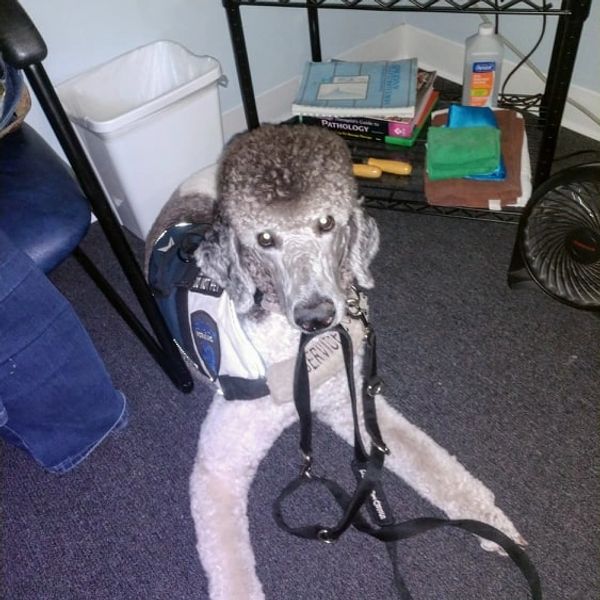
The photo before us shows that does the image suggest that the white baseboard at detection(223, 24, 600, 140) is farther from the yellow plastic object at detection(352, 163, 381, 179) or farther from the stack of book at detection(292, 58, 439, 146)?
the yellow plastic object at detection(352, 163, 381, 179)

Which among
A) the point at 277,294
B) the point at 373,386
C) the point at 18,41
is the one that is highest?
the point at 18,41

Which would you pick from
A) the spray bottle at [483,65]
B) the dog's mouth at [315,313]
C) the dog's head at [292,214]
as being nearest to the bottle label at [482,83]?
the spray bottle at [483,65]

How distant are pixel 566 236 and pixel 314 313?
77cm

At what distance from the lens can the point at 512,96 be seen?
201 centimetres

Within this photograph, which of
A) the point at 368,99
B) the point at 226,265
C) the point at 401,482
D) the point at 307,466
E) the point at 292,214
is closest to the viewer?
the point at 292,214

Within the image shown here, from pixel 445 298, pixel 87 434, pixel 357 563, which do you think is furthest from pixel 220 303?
pixel 445 298

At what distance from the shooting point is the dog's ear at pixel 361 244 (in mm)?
1186

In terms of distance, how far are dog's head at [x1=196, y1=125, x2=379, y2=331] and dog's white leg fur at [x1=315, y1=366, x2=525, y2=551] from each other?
1.22ft

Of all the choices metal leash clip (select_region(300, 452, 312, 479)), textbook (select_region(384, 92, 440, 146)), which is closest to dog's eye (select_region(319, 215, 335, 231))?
metal leash clip (select_region(300, 452, 312, 479))

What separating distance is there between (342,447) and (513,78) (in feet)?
5.27

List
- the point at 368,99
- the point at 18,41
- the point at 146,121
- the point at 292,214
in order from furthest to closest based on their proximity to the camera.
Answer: the point at 368,99 < the point at 146,121 < the point at 292,214 < the point at 18,41

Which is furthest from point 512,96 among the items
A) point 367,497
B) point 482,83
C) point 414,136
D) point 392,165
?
point 367,497

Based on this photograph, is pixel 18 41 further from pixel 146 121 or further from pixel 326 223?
pixel 146 121

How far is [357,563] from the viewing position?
1.30 meters
